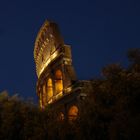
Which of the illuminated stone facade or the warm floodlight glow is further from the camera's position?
the warm floodlight glow

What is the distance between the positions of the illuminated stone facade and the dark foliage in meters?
12.3

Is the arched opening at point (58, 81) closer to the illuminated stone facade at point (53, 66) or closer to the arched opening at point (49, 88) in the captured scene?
the illuminated stone facade at point (53, 66)

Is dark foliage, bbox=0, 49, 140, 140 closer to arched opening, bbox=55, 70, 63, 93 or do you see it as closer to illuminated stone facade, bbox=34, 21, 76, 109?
illuminated stone facade, bbox=34, 21, 76, 109

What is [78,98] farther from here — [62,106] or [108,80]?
[108,80]

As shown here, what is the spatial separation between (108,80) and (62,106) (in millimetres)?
24940

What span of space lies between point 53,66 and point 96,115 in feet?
95.7

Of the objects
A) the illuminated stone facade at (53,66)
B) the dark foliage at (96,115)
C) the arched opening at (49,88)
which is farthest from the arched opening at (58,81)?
the dark foliage at (96,115)

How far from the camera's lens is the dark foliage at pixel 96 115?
23562mm

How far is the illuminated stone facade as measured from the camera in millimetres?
53047

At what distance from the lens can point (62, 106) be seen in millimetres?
50531

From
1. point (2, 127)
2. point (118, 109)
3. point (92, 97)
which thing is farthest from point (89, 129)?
point (2, 127)

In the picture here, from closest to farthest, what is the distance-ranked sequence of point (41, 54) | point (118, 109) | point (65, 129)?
point (118, 109) < point (65, 129) < point (41, 54)

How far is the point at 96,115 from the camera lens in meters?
28.8

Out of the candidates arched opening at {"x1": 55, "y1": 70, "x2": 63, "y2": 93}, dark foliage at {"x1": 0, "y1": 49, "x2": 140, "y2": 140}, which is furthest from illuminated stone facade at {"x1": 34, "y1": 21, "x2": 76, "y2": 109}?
dark foliage at {"x1": 0, "y1": 49, "x2": 140, "y2": 140}
